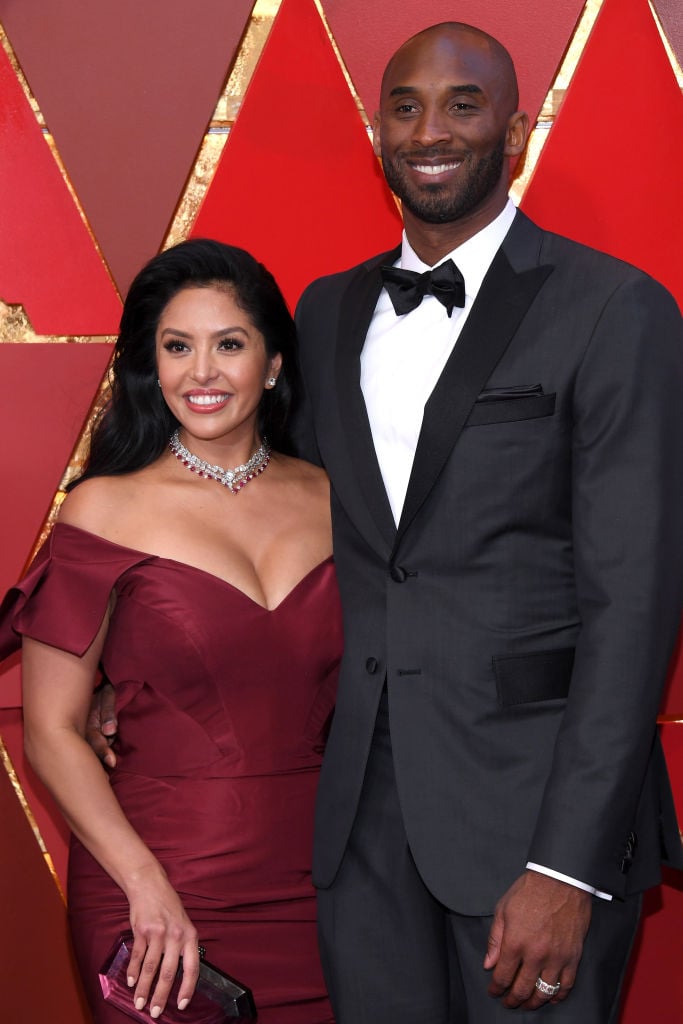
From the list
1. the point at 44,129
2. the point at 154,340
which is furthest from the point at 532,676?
the point at 44,129

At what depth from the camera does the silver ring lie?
1.70 m

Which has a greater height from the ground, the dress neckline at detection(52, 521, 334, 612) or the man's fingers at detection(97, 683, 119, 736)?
the dress neckline at detection(52, 521, 334, 612)

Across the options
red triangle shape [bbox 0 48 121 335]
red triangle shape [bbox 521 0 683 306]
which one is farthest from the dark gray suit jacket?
red triangle shape [bbox 0 48 121 335]

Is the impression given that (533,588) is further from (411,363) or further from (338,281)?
(338,281)

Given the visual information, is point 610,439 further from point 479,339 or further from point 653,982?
point 653,982

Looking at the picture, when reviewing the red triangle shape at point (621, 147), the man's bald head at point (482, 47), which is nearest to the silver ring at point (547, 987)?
the man's bald head at point (482, 47)

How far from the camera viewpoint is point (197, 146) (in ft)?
8.04

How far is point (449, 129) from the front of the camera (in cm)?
188

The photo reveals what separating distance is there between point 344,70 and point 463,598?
1230mm

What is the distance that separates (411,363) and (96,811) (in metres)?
0.87

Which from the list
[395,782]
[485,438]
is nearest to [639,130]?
[485,438]

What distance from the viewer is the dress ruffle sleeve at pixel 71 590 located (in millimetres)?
2020

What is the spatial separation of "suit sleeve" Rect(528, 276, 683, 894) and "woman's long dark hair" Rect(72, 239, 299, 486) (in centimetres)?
71

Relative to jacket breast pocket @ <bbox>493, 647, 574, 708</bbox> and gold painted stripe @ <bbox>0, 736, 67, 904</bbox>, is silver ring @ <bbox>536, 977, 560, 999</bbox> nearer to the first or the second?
jacket breast pocket @ <bbox>493, 647, 574, 708</bbox>
